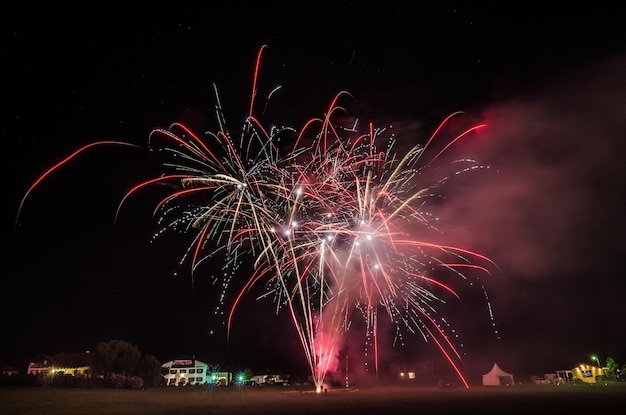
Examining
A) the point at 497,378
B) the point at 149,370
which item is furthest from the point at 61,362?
the point at 497,378

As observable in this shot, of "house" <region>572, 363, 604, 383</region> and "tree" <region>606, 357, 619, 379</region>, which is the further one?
"tree" <region>606, 357, 619, 379</region>

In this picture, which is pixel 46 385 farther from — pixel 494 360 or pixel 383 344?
pixel 494 360

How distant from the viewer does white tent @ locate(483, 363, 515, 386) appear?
181 ft

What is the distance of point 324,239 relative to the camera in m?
24.0

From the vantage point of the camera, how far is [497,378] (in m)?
55.7

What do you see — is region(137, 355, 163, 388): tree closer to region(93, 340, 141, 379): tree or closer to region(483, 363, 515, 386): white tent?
region(93, 340, 141, 379): tree

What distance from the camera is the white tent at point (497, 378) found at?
5522cm

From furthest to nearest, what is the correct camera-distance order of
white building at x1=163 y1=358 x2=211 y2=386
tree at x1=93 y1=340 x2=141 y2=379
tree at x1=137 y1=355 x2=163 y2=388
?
white building at x1=163 y1=358 x2=211 y2=386 < tree at x1=137 y1=355 x2=163 y2=388 < tree at x1=93 y1=340 x2=141 y2=379

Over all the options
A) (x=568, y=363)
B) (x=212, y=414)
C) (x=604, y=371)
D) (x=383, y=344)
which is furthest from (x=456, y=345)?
(x=212, y=414)

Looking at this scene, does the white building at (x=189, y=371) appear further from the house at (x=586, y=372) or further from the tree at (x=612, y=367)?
the tree at (x=612, y=367)

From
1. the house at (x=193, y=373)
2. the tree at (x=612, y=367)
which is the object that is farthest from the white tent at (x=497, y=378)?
the house at (x=193, y=373)

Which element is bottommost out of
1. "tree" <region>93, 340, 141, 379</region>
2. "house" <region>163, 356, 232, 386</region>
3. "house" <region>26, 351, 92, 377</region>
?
"house" <region>163, 356, 232, 386</region>

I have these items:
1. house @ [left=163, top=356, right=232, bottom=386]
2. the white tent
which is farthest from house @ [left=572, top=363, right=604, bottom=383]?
house @ [left=163, top=356, right=232, bottom=386]

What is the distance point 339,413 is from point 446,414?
4.42 meters
